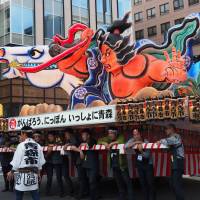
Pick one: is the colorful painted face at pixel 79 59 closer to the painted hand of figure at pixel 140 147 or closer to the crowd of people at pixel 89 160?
the crowd of people at pixel 89 160

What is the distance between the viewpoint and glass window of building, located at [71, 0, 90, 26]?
38.7m

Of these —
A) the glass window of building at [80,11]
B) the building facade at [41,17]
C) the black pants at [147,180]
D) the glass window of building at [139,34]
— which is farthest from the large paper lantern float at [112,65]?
the glass window of building at [139,34]

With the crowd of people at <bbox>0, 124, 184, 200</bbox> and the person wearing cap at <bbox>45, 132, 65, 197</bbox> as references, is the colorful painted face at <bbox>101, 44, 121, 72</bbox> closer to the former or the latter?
the crowd of people at <bbox>0, 124, 184, 200</bbox>

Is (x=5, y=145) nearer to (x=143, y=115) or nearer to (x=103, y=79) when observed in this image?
(x=103, y=79)

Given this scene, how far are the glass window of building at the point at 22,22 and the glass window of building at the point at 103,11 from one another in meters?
6.88

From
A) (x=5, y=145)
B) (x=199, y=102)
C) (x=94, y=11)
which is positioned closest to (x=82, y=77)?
(x=5, y=145)

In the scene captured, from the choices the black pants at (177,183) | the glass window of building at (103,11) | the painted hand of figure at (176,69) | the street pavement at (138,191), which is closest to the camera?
the black pants at (177,183)

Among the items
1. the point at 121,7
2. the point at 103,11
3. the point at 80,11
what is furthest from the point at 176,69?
the point at 121,7

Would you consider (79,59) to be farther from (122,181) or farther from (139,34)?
(139,34)

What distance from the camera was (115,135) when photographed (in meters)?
11.3

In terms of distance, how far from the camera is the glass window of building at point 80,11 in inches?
1522

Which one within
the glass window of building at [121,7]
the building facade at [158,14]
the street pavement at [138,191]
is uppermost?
the building facade at [158,14]

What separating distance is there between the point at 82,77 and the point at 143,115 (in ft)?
12.9

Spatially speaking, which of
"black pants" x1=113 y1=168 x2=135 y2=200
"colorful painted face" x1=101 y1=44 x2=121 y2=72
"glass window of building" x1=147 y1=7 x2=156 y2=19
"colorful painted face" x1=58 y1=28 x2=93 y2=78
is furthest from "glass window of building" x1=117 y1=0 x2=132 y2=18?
"black pants" x1=113 y1=168 x2=135 y2=200
